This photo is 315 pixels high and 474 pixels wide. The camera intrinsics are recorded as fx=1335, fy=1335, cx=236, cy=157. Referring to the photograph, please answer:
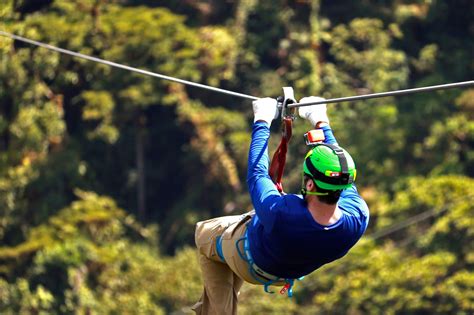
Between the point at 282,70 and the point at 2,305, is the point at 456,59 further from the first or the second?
the point at 2,305

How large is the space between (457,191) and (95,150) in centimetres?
484

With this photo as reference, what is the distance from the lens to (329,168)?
411cm

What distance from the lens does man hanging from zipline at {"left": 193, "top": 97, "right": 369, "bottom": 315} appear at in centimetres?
414

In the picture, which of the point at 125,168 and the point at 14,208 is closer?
the point at 14,208

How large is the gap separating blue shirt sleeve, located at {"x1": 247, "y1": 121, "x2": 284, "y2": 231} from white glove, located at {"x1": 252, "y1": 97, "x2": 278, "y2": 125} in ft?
0.09

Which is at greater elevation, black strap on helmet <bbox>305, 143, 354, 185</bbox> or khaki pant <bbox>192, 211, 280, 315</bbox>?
black strap on helmet <bbox>305, 143, 354, 185</bbox>

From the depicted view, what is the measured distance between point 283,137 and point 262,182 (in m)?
0.23

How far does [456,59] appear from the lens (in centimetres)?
1639

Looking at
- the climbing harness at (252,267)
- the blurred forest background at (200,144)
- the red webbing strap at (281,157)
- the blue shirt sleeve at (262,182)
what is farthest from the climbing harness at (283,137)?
the blurred forest background at (200,144)

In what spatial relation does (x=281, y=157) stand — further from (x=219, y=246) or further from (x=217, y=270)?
(x=217, y=270)

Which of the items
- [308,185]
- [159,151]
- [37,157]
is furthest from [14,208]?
[308,185]

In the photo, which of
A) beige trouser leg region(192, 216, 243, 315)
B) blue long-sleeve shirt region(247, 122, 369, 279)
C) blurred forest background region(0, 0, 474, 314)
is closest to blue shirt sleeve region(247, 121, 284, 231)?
blue long-sleeve shirt region(247, 122, 369, 279)

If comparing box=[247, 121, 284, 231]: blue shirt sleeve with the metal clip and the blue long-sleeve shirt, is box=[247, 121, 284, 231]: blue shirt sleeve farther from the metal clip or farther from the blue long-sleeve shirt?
the metal clip

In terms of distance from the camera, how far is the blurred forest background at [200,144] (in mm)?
14242
